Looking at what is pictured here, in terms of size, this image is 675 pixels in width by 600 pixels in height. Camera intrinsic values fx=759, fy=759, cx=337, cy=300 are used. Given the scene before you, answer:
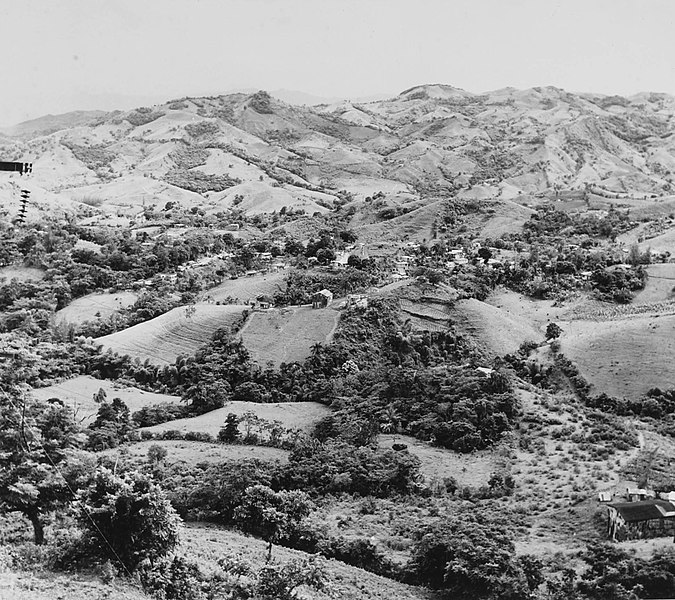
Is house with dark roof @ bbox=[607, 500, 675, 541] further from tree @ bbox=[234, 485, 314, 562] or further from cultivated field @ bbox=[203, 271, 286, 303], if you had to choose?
cultivated field @ bbox=[203, 271, 286, 303]

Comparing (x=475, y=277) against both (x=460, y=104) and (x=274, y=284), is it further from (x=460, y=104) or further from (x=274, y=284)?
(x=460, y=104)

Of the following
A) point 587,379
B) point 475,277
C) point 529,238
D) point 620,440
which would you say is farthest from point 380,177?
point 620,440

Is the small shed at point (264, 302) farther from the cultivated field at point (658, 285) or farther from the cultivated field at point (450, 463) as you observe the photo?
the cultivated field at point (658, 285)

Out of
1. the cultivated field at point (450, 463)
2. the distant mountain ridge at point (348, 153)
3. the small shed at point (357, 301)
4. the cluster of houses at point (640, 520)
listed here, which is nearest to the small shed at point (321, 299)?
the small shed at point (357, 301)

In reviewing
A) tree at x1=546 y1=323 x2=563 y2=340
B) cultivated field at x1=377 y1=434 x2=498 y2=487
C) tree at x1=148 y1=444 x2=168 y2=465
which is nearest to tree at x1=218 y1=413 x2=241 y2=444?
tree at x1=148 y1=444 x2=168 y2=465

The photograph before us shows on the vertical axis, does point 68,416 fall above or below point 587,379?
above
